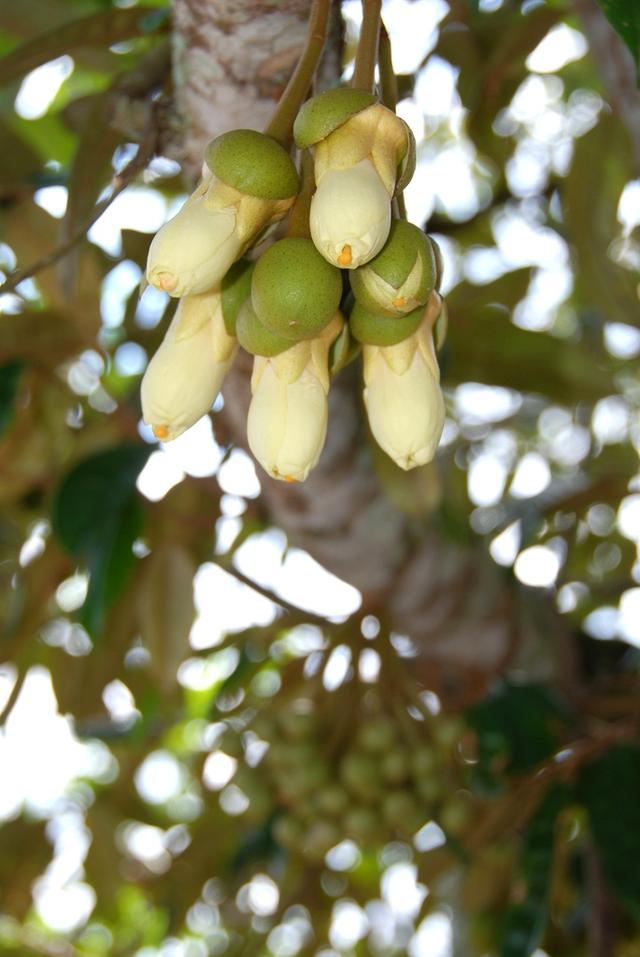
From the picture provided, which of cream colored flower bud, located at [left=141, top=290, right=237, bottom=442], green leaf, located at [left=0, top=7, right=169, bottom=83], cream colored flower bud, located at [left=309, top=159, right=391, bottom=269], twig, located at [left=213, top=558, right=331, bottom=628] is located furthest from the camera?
twig, located at [left=213, top=558, right=331, bottom=628]

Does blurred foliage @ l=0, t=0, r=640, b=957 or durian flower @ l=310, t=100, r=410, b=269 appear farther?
blurred foliage @ l=0, t=0, r=640, b=957

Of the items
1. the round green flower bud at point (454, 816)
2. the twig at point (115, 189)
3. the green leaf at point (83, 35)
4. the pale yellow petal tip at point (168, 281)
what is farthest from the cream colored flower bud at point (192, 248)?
the round green flower bud at point (454, 816)

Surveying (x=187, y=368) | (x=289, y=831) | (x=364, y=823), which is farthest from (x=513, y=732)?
(x=187, y=368)

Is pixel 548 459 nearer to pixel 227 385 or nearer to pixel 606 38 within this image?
pixel 606 38

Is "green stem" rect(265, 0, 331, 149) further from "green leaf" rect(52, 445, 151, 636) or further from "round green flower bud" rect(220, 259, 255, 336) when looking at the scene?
"green leaf" rect(52, 445, 151, 636)

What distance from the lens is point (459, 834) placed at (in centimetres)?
141

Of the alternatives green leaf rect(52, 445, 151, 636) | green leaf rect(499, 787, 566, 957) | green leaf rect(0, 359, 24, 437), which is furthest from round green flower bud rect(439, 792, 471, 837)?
green leaf rect(0, 359, 24, 437)

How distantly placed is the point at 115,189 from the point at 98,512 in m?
0.68

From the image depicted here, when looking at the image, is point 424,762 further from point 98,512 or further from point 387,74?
point 387,74

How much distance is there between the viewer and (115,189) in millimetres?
653

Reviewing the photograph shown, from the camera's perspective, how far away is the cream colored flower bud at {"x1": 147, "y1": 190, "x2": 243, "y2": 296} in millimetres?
550

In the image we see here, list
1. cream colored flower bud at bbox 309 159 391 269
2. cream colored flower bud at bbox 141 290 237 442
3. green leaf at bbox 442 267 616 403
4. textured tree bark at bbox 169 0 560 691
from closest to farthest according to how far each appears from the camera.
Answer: cream colored flower bud at bbox 309 159 391 269 < cream colored flower bud at bbox 141 290 237 442 < textured tree bark at bbox 169 0 560 691 < green leaf at bbox 442 267 616 403

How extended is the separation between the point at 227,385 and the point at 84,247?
1.37 ft

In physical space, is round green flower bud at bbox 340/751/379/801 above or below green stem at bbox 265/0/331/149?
below
